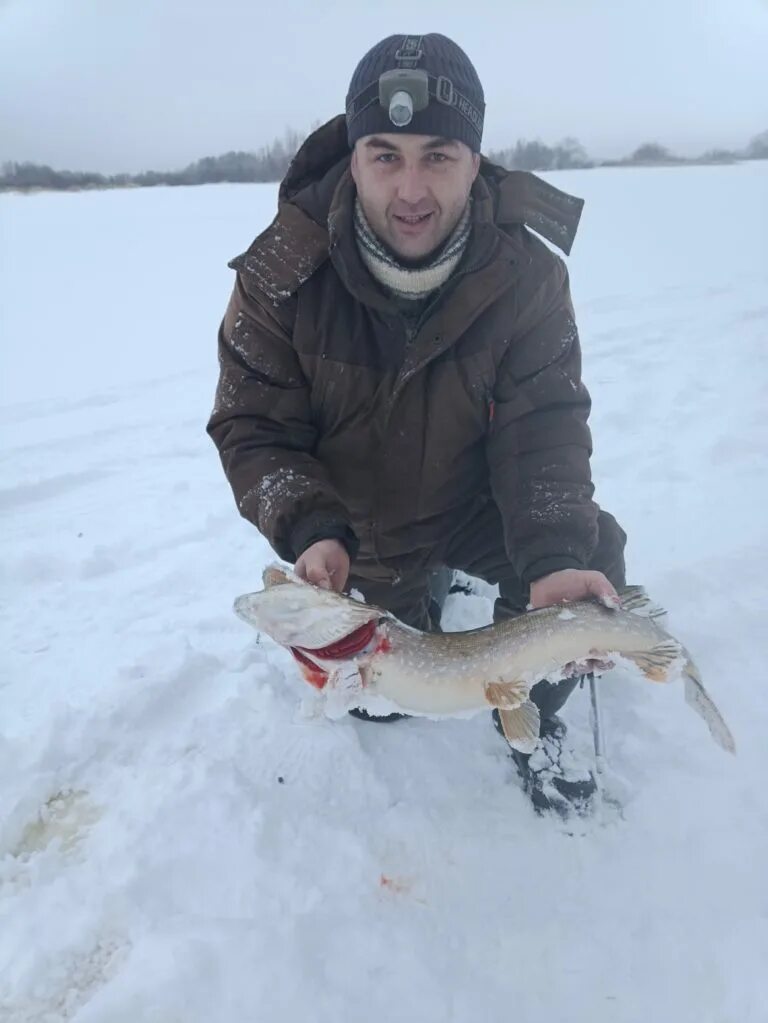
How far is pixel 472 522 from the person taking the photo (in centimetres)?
262

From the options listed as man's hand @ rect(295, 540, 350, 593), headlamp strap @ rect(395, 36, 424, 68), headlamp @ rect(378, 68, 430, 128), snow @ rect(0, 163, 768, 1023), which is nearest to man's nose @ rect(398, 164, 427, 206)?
headlamp @ rect(378, 68, 430, 128)

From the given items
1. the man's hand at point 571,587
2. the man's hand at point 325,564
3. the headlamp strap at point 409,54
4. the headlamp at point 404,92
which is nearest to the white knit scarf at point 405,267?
the headlamp at point 404,92

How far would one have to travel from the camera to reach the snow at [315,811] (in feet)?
5.99

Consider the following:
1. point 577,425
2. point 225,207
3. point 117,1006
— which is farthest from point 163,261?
point 117,1006

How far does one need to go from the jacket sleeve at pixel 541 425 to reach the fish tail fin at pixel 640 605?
0.64 ft

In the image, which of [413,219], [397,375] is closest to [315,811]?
[397,375]

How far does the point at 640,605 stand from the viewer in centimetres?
206

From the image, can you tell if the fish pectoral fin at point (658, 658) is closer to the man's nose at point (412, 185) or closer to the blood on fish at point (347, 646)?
the blood on fish at point (347, 646)

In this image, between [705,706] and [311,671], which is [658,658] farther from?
[311,671]

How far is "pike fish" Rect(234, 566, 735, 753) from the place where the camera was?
189 cm

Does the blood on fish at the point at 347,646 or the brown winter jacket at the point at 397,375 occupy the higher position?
the brown winter jacket at the point at 397,375

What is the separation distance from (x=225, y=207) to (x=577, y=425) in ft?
58.9

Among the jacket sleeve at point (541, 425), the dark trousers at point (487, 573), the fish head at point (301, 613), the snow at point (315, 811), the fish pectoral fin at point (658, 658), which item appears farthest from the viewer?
the dark trousers at point (487, 573)

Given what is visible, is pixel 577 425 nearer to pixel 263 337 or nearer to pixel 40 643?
pixel 263 337
